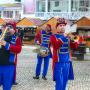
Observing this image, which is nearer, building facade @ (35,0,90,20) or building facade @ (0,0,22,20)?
building facade @ (35,0,90,20)

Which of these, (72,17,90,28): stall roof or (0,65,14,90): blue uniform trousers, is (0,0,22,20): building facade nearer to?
(72,17,90,28): stall roof

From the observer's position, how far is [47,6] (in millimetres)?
64625

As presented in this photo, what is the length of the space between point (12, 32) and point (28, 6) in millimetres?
57896

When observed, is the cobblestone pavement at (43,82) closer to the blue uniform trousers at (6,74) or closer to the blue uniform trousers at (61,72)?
the blue uniform trousers at (61,72)

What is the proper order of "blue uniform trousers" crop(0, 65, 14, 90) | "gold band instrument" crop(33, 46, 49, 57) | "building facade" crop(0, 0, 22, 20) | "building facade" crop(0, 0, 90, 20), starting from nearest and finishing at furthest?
"blue uniform trousers" crop(0, 65, 14, 90) → "gold band instrument" crop(33, 46, 49, 57) → "building facade" crop(0, 0, 90, 20) → "building facade" crop(0, 0, 22, 20)

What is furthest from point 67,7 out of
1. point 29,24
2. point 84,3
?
point 29,24

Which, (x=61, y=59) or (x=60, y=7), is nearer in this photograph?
(x=61, y=59)

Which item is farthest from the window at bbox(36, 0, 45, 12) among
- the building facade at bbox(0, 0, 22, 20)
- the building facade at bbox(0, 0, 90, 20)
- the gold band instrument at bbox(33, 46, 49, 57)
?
the gold band instrument at bbox(33, 46, 49, 57)

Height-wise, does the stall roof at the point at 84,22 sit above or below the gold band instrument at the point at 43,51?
below

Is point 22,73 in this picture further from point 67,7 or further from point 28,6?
point 28,6

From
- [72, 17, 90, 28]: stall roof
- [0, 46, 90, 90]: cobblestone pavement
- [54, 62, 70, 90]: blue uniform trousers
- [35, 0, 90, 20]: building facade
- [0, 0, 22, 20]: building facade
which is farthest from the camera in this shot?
[0, 0, 22, 20]: building facade

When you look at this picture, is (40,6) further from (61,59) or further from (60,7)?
(61,59)

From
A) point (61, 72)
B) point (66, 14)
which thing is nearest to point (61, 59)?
point (61, 72)

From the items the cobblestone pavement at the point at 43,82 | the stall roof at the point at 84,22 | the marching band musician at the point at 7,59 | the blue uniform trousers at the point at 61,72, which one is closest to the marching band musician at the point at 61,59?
the blue uniform trousers at the point at 61,72
